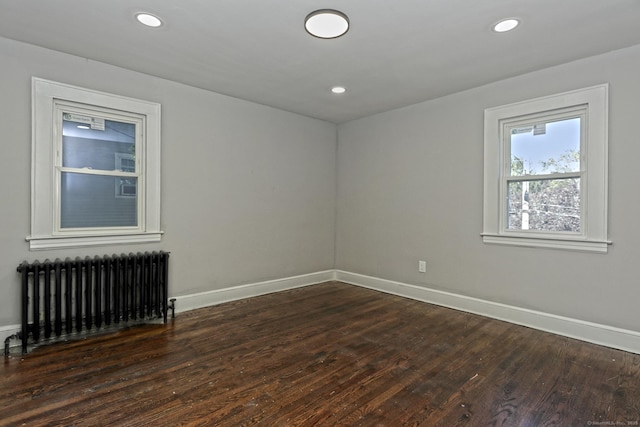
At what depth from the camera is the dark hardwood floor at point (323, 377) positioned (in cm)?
187

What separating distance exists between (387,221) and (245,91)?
248cm

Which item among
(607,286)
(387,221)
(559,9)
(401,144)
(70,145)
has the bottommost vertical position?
(607,286)

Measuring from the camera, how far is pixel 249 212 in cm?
425

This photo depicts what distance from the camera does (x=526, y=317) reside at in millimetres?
3291

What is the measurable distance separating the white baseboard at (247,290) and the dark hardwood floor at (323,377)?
13.4 inches

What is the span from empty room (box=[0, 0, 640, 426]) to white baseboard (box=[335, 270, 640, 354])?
2 cm

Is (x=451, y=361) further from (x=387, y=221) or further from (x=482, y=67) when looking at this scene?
(x=482, y=67)

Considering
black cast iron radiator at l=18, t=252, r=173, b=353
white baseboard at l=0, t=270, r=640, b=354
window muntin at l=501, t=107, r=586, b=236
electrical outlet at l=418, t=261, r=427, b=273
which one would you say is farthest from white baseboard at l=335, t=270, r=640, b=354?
black cast iron radiator at l=18, t=252, r=173, b=353

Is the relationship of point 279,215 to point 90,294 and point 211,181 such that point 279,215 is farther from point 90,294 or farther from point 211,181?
point 90,294

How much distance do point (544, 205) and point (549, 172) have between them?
0.33 metres

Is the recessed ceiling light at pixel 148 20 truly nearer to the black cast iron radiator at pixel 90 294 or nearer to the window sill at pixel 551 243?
the black cast iron radiator at pixel 90 294

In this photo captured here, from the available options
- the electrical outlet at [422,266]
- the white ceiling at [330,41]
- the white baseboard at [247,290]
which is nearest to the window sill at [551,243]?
the electrical outlet at [422,266]

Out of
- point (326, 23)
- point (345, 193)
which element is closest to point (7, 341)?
point (326, 23)

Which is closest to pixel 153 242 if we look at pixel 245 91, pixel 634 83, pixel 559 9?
pixel 245 91
